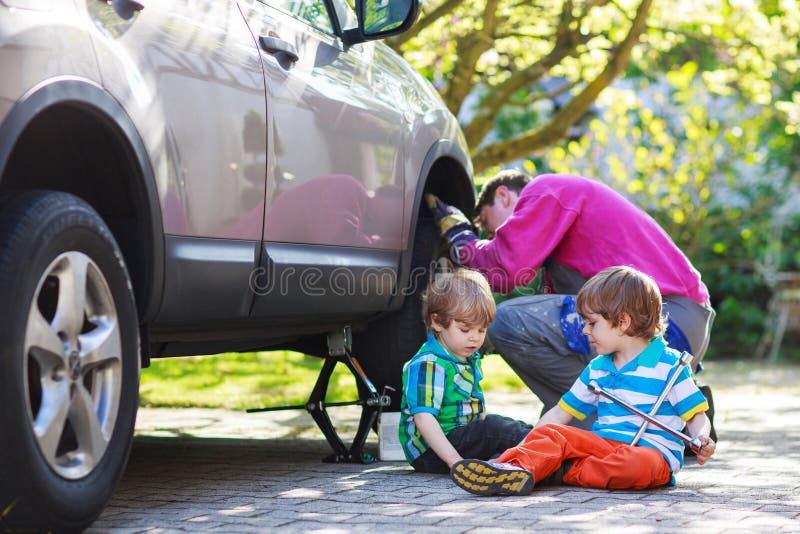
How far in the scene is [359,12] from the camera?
162 inches

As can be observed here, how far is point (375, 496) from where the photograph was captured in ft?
11.3

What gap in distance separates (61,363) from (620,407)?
190 centimetres

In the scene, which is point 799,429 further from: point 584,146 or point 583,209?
point 584,146

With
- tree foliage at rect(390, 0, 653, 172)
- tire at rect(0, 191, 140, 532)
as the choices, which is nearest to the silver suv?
tire at rect(0, 191, 140, 532)

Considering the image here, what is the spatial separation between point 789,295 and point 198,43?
1054 centimetres

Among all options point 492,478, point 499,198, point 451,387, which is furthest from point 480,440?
point 499,198

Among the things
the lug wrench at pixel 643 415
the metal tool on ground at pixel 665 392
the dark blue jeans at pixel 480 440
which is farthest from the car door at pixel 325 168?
the metal tool on ground at pixel 665 392

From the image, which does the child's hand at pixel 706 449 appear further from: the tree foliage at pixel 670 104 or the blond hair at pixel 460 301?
the tree foliage at pixel 670 104

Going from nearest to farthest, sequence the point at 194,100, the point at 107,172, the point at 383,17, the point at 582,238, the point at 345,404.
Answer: the point at 107,172 < the point at 194,100 < the point at 383,17 < the point at 345,404 < the point at 582,238

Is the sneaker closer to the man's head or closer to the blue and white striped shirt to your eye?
the blue and white striped shirt

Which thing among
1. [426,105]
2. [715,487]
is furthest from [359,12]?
[715,487]

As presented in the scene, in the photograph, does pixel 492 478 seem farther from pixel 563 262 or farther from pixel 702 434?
pixel 563 262

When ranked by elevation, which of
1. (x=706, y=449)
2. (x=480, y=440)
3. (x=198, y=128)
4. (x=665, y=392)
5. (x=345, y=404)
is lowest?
(x=345, y=404)

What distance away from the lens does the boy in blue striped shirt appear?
11.7 ft
